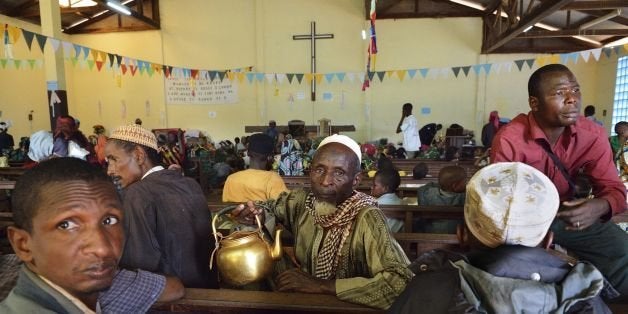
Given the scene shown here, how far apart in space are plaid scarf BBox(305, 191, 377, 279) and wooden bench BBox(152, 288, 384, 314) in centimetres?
18

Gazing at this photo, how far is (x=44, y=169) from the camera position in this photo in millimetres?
866

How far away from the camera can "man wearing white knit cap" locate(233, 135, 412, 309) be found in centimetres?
132

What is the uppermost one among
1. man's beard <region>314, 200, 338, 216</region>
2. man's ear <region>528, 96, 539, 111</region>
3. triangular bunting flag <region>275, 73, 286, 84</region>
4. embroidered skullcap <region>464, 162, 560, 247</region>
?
triangular bunting flag <region>275, 73, 286, 84</region>

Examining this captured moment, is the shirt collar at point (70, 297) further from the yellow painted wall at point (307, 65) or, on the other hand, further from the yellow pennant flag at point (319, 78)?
the yellow painted wall at point (307, 65)

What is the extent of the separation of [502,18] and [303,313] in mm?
10340

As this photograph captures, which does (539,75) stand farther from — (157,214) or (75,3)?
(75,3)

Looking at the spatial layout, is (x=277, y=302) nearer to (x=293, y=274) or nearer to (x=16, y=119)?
(x=293, y=274)

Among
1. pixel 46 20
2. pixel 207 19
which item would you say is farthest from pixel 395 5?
pixel 46 20

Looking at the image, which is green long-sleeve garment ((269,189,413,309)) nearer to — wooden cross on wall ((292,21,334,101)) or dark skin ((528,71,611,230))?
dark skin ((528,71,611,230))

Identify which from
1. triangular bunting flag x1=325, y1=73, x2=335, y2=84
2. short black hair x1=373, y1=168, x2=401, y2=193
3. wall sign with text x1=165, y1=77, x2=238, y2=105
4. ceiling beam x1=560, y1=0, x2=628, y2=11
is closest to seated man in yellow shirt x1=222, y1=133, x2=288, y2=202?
short black hair x1=373, y1=168, x2=401, y2=193

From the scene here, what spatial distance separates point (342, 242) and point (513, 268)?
74cm

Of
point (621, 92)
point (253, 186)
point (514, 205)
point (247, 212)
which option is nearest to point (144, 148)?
point (247, 212)

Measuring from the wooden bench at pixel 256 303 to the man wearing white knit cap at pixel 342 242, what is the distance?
0.10ft

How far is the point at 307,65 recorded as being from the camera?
36.3 ft
